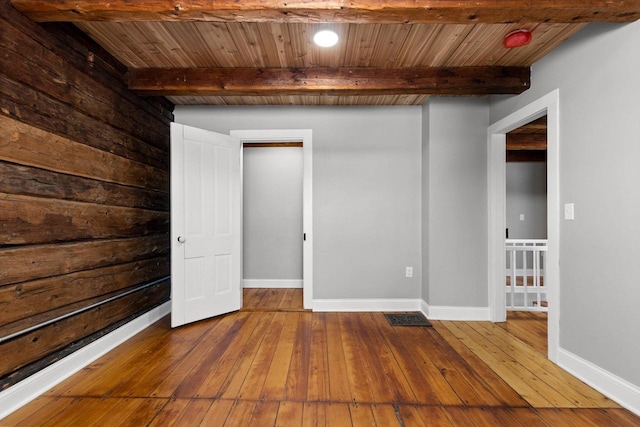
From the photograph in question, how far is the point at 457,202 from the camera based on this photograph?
3.30 m

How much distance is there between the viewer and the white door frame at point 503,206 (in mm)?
2344

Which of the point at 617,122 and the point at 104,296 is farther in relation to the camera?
the point at 104,296

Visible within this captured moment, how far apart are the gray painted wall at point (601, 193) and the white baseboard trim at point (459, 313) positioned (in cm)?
97

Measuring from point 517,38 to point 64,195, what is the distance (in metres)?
3.32

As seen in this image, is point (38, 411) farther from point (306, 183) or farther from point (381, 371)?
point (306, 183)

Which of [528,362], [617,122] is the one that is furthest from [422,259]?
[617,122]

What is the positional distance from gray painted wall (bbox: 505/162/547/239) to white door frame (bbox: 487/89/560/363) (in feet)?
10.3

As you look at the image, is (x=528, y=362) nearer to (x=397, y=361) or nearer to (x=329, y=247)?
(x=397, y=361)

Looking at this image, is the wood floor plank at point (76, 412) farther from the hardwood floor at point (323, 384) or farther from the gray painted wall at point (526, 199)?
the gray painted wall at point (526, 199)

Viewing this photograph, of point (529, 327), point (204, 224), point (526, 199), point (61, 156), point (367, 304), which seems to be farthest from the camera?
point (526, 199)

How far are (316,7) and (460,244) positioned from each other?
2635mm

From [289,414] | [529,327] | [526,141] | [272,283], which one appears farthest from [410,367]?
[526,141]

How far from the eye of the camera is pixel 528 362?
7.73 feet

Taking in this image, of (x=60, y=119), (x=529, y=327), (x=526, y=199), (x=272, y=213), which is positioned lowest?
(x=529, y=327)
